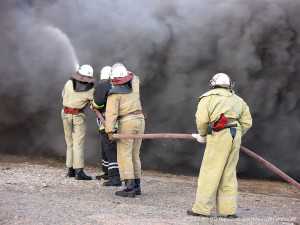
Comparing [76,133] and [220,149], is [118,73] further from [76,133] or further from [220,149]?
[220,149]

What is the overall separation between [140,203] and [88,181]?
1.44 m

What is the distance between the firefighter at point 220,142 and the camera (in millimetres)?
5805

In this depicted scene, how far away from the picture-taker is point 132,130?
683 centimetres

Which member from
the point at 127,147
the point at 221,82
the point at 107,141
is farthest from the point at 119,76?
the point at 221,82

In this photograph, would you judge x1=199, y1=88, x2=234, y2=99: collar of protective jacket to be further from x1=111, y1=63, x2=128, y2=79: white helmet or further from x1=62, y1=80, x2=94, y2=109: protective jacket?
x1=62, y1=80, x2=94, y2=109: protective jacket

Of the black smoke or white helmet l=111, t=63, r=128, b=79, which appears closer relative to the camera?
white helmet l=111, t=63, r=128, b=79

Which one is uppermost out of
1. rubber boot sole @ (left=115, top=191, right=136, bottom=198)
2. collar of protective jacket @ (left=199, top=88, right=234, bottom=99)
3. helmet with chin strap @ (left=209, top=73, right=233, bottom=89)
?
helmet with chin strap @ (left=209, top=73, right=233, bottom=89)

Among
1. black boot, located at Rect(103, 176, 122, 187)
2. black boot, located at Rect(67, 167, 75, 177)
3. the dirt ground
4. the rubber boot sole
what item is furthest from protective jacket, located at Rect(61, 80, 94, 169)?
the rubber boot sole

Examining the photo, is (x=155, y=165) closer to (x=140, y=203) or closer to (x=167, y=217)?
(x=140, y=203)

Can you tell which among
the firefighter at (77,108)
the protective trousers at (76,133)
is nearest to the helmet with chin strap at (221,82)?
the firefighter at (77,108)

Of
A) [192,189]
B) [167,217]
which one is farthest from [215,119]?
[192,189]

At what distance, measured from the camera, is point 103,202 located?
21.3 feet

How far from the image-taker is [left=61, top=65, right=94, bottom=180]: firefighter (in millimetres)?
7773

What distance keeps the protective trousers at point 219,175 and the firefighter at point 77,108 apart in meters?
2.42
